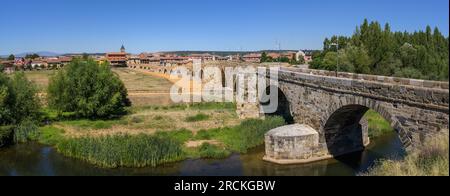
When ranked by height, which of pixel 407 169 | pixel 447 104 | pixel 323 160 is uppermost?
pixel 447 104

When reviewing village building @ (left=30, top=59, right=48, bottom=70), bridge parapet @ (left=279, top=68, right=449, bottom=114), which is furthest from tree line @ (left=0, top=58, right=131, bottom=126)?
village building @ (left=30, top=59, right=48, bottom=70)

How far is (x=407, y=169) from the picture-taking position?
1123 cm

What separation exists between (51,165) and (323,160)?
1520 cm

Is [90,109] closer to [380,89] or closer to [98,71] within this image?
[98,71]

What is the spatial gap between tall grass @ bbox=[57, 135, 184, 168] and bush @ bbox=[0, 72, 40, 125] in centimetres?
755

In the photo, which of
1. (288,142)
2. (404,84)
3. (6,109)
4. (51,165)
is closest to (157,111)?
(6,109)

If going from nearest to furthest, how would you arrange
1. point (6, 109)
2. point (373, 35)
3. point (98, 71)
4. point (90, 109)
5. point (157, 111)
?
point (6, 109) < point (90, 109) < point (98, 71) < point (157, 111) < point (373, 35)

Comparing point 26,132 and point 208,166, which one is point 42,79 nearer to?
point 26,132

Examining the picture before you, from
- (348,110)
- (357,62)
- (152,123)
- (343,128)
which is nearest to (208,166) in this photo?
(348,110)

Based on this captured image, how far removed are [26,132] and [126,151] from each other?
11565mm

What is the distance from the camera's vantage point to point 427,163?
439 inches

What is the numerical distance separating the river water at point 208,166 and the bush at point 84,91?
865 cm

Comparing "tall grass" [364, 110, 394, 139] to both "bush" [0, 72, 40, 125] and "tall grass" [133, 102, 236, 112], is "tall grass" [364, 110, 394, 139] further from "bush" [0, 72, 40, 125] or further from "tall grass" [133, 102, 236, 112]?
"bush" [0, 72, 40, 125]

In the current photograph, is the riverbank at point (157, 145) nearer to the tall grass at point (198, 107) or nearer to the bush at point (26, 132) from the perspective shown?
the bush at point (26, 132)
